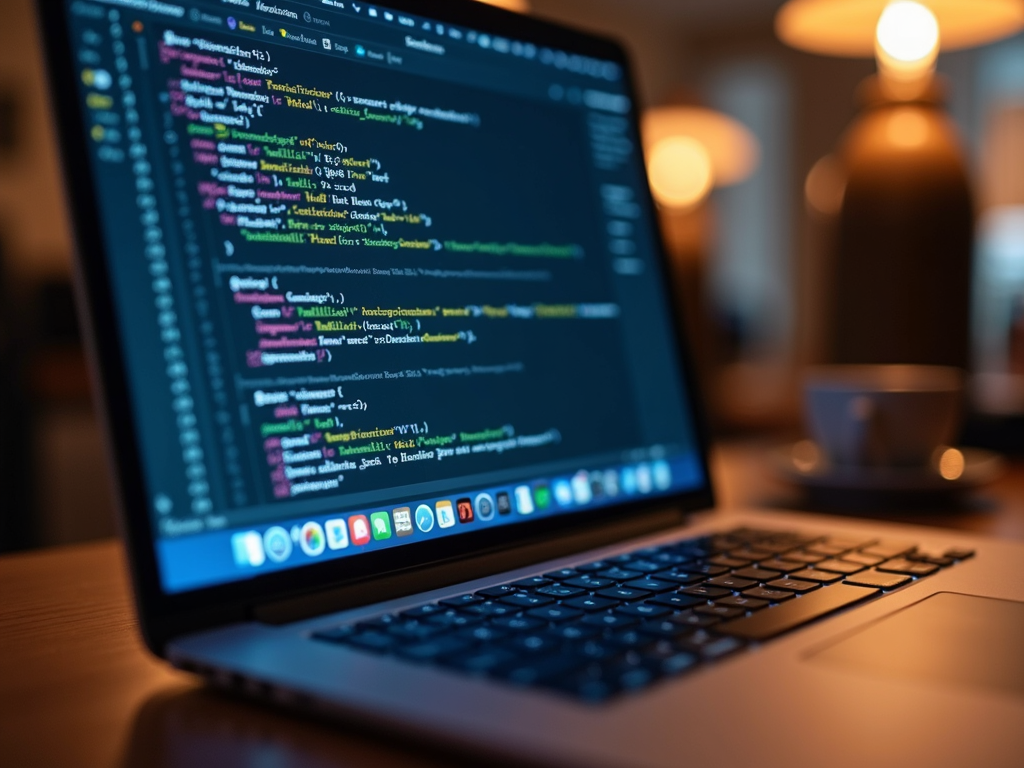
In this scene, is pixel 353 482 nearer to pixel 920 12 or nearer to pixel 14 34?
pixel 920 12

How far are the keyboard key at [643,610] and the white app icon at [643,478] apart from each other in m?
0.22

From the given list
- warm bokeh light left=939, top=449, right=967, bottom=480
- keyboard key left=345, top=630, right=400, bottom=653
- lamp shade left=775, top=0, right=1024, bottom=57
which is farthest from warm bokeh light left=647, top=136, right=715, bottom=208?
keyboard key left=345, top=630, right=400, bottom=653

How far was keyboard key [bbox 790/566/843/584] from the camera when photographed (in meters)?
0.52

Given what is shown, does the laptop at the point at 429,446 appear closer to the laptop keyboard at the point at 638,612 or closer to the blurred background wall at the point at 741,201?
the laptop keyboard at the point at 638,612

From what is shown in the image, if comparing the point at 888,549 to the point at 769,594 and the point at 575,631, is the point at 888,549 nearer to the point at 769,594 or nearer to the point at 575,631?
the point at 769,594

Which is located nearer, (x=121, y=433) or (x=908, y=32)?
(x=121, y=433)

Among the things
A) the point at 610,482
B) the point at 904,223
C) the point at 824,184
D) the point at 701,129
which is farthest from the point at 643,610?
the point at 824,184

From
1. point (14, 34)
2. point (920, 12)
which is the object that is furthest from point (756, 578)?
point (14, 34)

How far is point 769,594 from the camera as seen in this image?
1.59 feet

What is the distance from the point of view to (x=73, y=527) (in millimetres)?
3080

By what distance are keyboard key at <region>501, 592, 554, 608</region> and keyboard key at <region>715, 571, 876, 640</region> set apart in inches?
3.4

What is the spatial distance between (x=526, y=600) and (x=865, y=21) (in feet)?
4.01

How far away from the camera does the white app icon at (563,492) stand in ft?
1.99

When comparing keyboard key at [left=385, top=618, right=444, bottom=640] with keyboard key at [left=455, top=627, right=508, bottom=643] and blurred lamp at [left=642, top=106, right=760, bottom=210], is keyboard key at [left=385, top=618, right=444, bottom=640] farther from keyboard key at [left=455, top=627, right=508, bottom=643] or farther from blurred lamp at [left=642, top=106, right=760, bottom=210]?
blurred lamp at [left=642, top=106, right=760, bottom=210]
